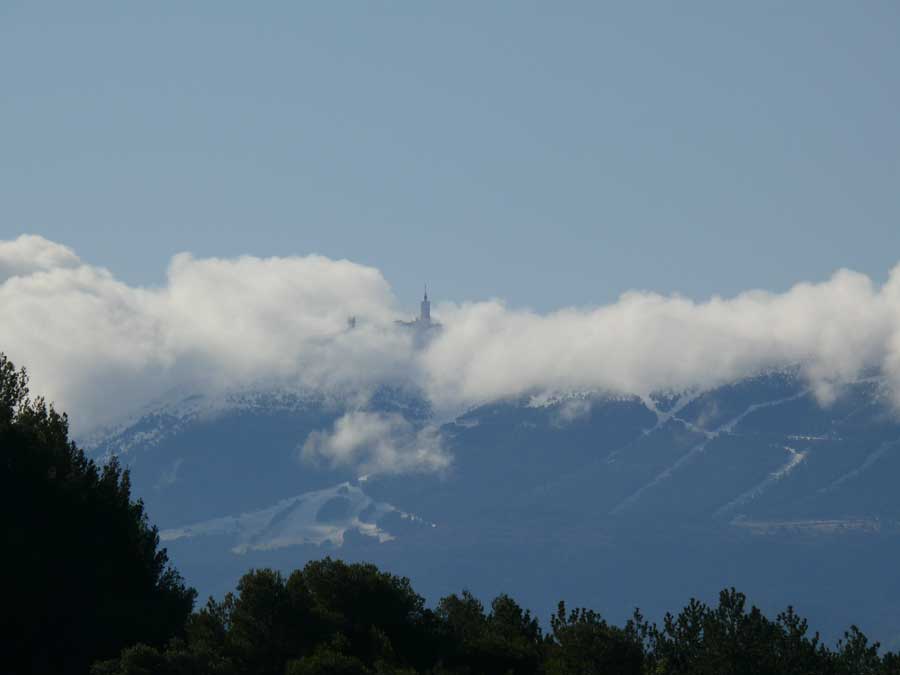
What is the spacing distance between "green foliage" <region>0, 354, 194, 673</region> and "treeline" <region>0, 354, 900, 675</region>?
11cm

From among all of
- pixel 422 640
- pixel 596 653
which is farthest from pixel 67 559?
pixel 596 653

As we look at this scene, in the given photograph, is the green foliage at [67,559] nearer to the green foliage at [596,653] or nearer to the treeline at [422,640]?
the treeline at [422,640]

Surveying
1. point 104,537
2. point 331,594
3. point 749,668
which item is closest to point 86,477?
point 104,537

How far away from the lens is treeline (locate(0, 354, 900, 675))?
92469 millimetres

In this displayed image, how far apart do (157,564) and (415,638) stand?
78.0 feet

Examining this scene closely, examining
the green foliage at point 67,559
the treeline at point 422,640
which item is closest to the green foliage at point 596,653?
the treeline at point 422,640

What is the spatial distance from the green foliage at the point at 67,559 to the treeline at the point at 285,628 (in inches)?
4.2

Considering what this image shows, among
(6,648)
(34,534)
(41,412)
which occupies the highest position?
(41,412)

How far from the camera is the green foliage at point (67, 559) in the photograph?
96.8 meters

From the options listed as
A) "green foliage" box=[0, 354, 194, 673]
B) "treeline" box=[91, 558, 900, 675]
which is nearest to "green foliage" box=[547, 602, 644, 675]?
"treeline" box=[91, 558, 900, 675]

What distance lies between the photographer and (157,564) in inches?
4496

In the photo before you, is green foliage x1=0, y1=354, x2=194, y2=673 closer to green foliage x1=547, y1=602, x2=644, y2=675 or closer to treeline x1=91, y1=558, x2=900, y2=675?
treeline x1=91, y1=558, x2=900, y2=675

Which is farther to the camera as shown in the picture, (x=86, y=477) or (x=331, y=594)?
(x=86, y=477)

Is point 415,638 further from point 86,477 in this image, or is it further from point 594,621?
point 86,477
